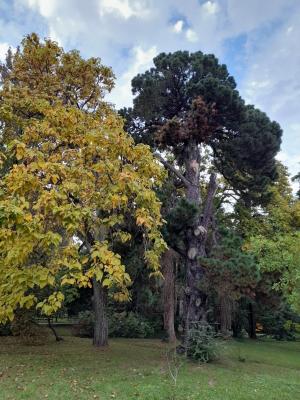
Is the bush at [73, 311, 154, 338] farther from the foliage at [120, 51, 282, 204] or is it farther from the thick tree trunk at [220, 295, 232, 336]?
the foliage at [120, 51, 282, 204]

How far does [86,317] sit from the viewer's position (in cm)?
1739

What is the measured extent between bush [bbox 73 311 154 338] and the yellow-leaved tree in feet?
18.0

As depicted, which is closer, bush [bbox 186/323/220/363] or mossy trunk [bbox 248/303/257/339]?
bush [bbox 186/323/220/363]

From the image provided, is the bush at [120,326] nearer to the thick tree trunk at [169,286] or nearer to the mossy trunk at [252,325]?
the thick tree trunk at [169,286]

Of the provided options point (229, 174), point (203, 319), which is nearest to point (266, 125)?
point (229, 174)

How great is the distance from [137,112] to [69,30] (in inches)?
142

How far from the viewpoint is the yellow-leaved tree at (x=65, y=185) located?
5.67 metres

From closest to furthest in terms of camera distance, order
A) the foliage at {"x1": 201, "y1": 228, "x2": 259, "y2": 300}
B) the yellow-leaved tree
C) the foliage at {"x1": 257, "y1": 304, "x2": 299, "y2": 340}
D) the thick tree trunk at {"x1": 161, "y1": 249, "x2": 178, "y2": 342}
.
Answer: the yellow-leaved tree → the foliage at {"x1": 201, "y1": 228, "x2": 259, "y2": 300} → the thick tree trunk at {"x1": 161, "y1": 249, "x2": 178, "y2": 342} → the foliage at {"x1": 257, "y1": 304, "x2": 299, "y2": 340}

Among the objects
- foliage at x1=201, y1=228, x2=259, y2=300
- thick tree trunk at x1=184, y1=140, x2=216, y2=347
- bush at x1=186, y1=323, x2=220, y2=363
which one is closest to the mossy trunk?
thick tree trunk at x1=184, y1=140, x2=216, y2=347

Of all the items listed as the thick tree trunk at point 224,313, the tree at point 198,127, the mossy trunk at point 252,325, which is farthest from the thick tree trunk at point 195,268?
the mossy trunk at point 252,325

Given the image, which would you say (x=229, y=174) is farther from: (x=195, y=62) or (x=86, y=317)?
(x=86, y=317)

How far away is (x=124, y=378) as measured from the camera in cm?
783

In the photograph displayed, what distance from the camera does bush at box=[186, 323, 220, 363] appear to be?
10352 millimetres

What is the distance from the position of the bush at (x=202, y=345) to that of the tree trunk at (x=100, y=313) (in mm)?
2856
